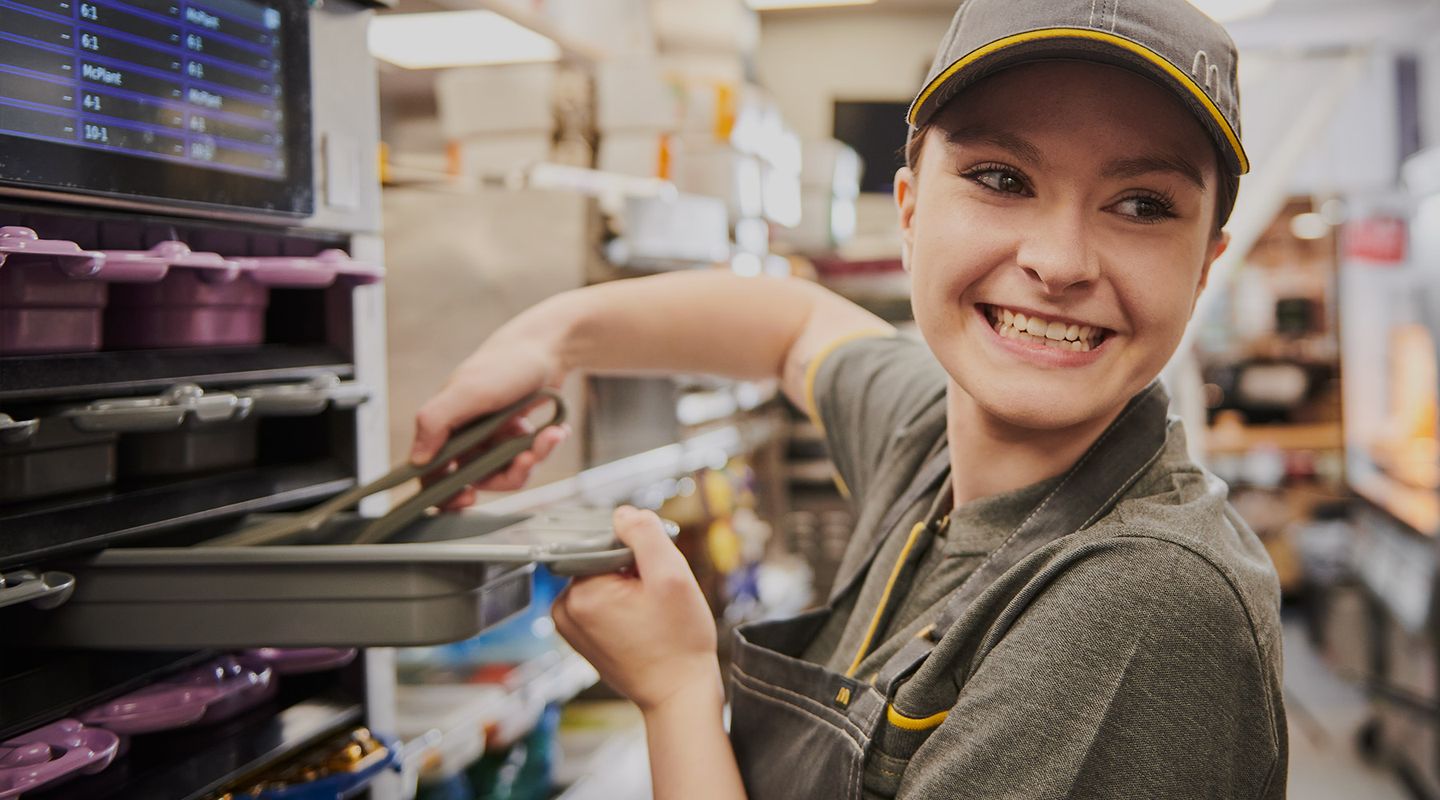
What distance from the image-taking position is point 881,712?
103cm

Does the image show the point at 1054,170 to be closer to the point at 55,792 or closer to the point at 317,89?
the point at 317,89

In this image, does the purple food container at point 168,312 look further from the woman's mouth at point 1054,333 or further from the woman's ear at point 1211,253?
the woman's ear at point 1211,253

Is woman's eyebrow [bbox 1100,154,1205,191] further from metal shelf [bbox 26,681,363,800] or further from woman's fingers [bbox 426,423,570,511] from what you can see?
metal shelf [bbox 26,681,363,800]

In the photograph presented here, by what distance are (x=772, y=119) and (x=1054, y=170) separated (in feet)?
10.7

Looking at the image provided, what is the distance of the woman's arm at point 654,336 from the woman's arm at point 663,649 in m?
0.34

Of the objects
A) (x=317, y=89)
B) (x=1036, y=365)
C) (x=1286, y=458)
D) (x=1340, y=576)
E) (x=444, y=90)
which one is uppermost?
(x=444, y=90)

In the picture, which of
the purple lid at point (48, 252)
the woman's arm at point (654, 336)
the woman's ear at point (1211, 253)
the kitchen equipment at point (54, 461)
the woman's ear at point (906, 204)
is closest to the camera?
the purple lid at point (48, 252)

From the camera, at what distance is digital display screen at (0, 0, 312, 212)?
88cm

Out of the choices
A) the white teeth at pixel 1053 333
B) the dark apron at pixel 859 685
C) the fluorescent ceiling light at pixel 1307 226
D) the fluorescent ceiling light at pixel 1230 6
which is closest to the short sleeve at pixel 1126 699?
the dark apron at pixel 859 685

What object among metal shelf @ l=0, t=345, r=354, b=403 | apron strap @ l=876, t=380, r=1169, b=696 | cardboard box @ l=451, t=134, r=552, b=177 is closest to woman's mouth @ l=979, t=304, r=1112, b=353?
apron strap @ l=876, t=380, r=1169, b=696

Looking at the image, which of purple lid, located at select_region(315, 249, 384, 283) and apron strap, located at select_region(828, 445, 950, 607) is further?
apron strap, located at select_region(828, 445, 950, 607)

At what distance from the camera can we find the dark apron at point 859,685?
1041 millimetres

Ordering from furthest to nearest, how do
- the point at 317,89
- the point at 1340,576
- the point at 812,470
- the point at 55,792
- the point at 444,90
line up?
1. the point at 1340,576
2. the point at 812,470
3. the point at 444,90
4. the point at 317,89
5. the point at 55,792

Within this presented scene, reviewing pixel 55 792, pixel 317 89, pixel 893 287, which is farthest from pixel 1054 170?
pixel 893 287
